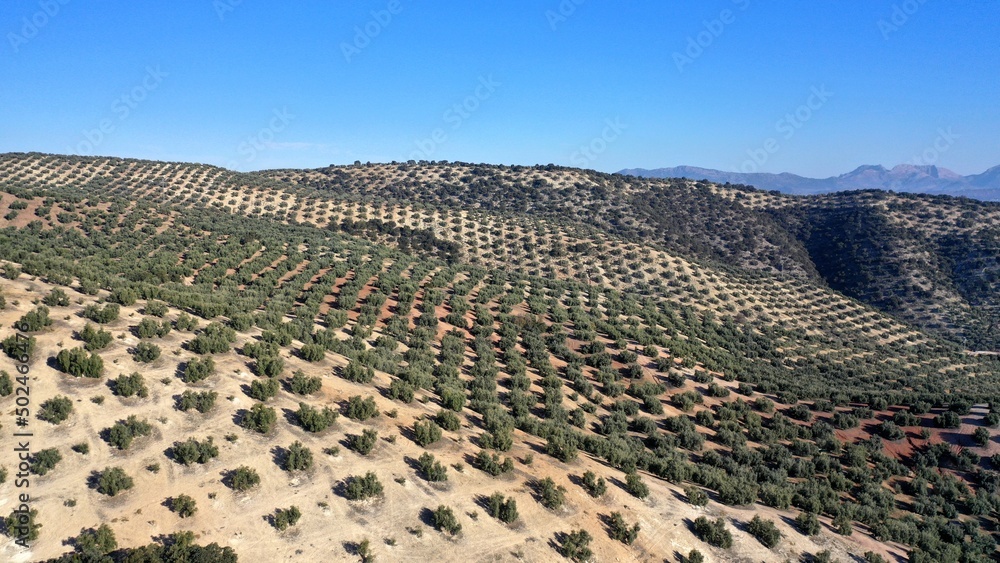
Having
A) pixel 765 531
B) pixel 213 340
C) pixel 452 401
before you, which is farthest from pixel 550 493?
pixel 213 340

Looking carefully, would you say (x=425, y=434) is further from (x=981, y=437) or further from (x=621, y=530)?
(x=981, y=437)

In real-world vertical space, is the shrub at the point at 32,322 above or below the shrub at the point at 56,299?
below

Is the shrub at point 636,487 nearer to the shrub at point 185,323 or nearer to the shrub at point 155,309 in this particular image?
the shrub at point 185,323

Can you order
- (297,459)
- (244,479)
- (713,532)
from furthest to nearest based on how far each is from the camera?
(713,532) → (297,459) → (244,479)

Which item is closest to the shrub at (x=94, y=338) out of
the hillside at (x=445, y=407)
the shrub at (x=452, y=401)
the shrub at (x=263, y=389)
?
the hillside at (x=445, y=407)

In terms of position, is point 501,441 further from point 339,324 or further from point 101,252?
point 101,252

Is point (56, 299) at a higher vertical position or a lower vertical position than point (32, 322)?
higher
